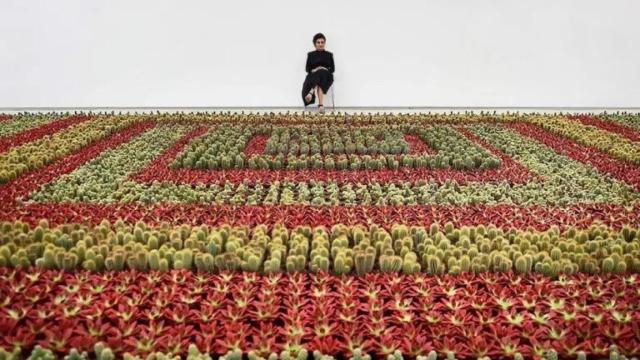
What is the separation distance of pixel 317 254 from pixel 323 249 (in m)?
0.05

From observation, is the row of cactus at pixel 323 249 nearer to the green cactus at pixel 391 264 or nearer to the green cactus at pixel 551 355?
the green cactus at pixel 391 264

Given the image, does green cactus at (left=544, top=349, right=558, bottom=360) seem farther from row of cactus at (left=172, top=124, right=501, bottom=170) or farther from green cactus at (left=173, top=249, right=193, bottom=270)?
row of cactus at (left=172, top=124, right=501, bottom=170)

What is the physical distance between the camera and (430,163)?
23.5 feet

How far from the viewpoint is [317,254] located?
3.96 m

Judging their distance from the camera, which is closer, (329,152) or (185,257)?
(185,257)

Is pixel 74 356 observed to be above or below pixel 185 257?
below

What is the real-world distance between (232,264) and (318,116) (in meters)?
6.88
